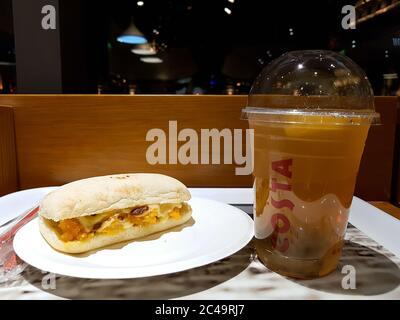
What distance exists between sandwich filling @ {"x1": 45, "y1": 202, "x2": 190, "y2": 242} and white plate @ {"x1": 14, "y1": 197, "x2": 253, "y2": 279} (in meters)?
0.04

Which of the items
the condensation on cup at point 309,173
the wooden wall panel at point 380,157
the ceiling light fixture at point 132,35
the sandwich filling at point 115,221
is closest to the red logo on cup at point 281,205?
the condensation on cup at point 309,173

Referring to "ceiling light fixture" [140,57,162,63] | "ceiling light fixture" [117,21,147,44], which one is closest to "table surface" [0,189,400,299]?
"ceiling light fixture" [117,21,147,44]

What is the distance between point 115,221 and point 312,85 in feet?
1.93

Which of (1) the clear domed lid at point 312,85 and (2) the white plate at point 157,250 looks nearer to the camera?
(2) the white plate at point 157,250

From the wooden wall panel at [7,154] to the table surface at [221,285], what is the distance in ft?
2.59

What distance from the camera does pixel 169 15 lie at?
622cm

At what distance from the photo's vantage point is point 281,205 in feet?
2.23

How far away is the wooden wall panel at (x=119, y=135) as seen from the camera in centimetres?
138

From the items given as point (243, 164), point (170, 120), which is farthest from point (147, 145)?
point (243, 164)

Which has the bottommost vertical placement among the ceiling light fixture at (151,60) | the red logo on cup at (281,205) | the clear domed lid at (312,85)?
the red logo on cup at (281,205)

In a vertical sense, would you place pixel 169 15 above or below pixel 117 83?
above

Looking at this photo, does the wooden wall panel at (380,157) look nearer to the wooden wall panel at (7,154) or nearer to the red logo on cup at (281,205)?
the red logo on cup at (281,205)

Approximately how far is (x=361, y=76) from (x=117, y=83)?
6205 mm
